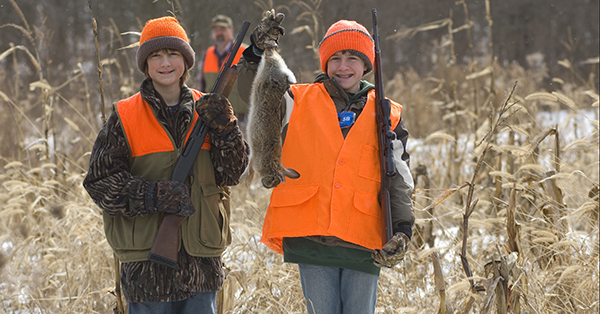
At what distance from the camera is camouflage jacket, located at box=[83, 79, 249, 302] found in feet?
7.47

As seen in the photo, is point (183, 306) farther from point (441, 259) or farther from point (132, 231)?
point (441, 259)

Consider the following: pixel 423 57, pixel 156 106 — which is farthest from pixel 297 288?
pixel 423 57

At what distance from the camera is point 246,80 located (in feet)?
8.22

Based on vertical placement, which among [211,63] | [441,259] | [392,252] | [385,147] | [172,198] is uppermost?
[211,63]

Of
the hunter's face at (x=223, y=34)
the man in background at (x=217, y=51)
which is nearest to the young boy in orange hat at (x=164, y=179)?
the man in background at (x=217, y=51)

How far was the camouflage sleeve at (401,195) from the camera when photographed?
2.52 metres

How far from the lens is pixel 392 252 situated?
7.85 feet

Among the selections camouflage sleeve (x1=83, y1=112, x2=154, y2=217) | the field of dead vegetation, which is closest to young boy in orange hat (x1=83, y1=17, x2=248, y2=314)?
camouflage sleeve (x1=83, y1=112, x2=154, y2=217)

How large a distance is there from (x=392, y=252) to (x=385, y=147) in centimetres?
46

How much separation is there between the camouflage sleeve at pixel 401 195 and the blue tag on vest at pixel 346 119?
22 centimetres

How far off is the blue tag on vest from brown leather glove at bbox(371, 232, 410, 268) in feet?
1.79

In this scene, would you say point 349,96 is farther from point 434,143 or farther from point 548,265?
point 434,143

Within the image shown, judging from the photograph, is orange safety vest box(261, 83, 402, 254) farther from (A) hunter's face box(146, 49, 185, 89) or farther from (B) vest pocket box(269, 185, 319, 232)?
(A) hunter's face box(146, 49, 185, 89)

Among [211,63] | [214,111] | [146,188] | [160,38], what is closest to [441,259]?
[214,111]
